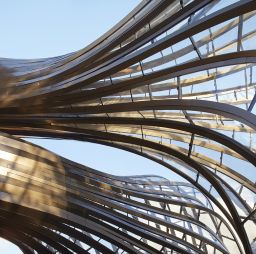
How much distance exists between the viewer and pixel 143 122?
704 inches

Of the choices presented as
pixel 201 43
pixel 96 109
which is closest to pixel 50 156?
pixel 96 109

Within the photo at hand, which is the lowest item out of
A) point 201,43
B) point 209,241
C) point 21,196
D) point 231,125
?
point 21,196

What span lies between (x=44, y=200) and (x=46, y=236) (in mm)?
10746

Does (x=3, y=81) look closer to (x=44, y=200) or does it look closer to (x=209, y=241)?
(x=44, y=200)

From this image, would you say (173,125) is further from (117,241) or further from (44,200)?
(117,241)

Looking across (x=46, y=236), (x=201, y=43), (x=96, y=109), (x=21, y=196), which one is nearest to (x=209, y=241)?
(x=46, y=236)

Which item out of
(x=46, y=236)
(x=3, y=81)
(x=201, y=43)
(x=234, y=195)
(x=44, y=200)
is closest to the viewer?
(x=44, y=200)

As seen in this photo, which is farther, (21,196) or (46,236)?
(46,236)

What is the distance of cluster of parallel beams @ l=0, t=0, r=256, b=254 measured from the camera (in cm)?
1370

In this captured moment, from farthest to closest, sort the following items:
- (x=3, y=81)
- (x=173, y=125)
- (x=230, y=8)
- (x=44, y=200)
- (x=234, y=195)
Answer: (x=234, y=195) < (x=3, y=81) < (x=173, y=125) < (x=44, y=200) < (x=230, y=8)

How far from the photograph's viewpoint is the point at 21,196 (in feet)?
39.9

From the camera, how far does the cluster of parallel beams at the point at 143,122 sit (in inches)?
539

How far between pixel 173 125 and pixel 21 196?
23.3ft

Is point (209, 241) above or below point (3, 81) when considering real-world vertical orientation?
below
